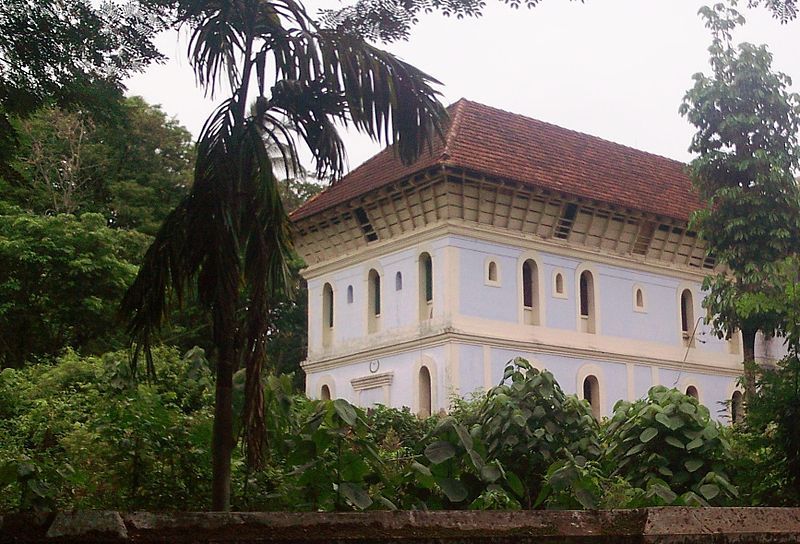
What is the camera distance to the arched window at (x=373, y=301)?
85.4 ft

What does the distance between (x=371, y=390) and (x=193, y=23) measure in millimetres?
18161

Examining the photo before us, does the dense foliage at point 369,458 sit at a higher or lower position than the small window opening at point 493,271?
lower

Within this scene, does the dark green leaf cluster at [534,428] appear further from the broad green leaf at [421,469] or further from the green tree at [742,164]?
the green tree at [742,164]

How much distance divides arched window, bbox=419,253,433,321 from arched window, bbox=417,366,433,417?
1238 mm

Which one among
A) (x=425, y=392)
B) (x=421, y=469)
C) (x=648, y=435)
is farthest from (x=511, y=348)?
(x=421, y=469)

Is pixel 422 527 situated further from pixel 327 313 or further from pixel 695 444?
pixel 327 313

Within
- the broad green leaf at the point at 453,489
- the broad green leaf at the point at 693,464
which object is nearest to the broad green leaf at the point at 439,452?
the broad green leaf at the point at 453,489

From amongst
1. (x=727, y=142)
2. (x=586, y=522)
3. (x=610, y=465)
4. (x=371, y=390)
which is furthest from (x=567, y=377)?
(x=586, y=522)

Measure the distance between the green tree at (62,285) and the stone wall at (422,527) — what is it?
20769 mm

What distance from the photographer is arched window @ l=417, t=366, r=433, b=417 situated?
23.9 metres

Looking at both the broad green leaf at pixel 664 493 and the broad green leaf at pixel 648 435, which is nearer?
the broad green leaf at pixel 664 493

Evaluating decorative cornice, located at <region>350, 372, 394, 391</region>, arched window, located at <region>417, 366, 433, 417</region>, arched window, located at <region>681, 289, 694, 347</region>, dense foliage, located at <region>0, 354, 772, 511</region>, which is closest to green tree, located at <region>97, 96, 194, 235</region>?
decorative cornice, located at <region>350, 372, 394, 391</region>

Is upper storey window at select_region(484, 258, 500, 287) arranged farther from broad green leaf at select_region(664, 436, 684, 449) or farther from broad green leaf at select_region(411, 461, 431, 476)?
broad green leaf at select_region(411, 461, 431, 476)

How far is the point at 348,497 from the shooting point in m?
6.52
